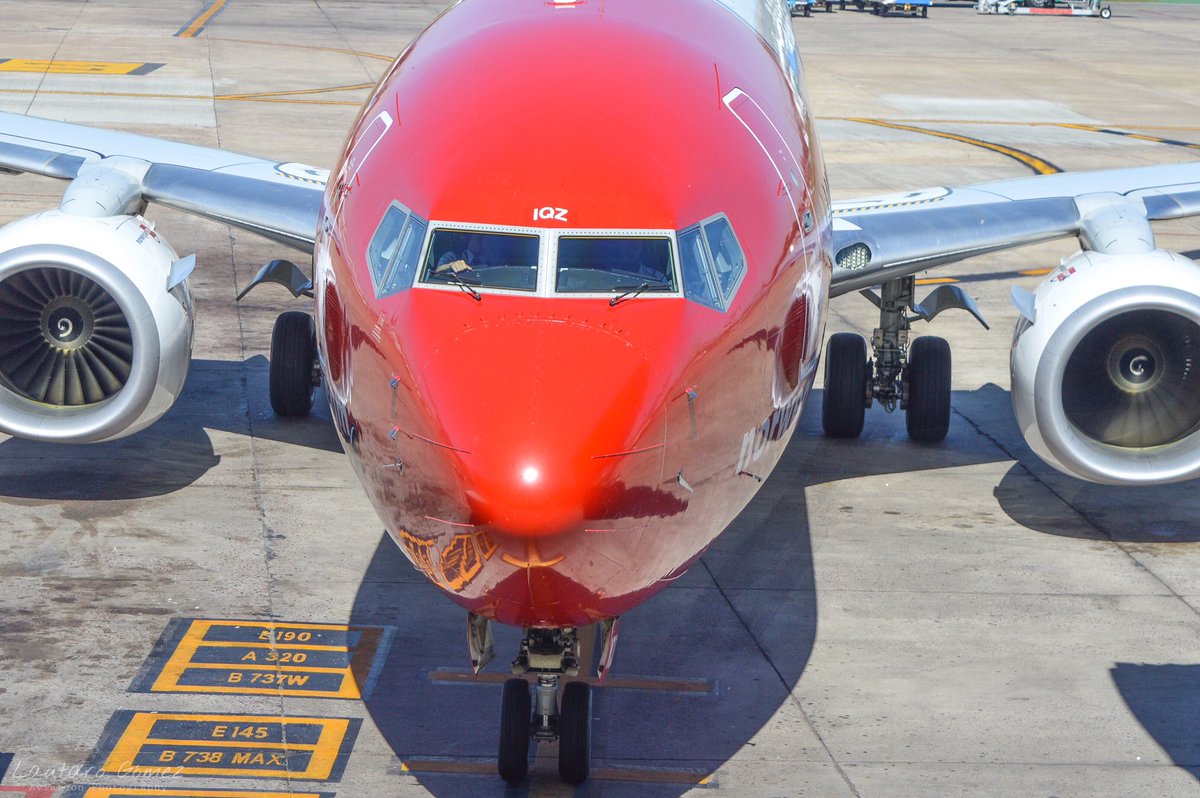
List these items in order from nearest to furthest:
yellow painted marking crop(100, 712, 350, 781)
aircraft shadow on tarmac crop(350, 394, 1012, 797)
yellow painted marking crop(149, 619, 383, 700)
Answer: yellow painted marking crop(100, 712, 350, 781) → aircraft shadow on tarmac crop(350, 394, 1012, 797) → yellow painted marking crop(149, 619, 383, 700)

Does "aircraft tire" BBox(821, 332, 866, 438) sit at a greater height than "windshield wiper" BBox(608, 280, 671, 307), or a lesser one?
lesser

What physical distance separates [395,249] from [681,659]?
13.7 ft

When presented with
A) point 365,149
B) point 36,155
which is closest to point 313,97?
point 36,155

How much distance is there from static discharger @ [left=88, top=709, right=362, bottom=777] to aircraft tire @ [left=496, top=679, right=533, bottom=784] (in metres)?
1.04

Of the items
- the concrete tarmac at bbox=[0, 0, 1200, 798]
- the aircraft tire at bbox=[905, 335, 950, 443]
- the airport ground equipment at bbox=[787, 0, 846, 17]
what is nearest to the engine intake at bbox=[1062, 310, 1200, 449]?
the concrete tarmac at bbox=[0, 0, 1200, 798]

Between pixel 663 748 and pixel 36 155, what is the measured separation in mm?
8928

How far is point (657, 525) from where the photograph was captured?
24.4 feet

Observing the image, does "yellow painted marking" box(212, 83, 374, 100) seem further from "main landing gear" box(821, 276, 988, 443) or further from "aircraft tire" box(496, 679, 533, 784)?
"aircraft tire" box(496, 679, 533, 784)

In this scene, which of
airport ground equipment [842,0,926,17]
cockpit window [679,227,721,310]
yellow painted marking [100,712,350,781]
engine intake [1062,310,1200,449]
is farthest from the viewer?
airport ground equipment [842,0,926,17]

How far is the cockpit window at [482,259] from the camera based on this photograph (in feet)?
→ 24.8

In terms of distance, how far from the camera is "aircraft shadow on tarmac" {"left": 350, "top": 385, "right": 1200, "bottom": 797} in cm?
941

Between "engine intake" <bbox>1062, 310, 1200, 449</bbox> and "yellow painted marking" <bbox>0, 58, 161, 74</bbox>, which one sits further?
"yellow painted marking" <bbox>0, 58, 161, 74</bbox>

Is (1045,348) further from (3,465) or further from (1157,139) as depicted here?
(1157,139)

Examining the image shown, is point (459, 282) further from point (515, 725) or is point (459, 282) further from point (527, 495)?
point (515, 725)
